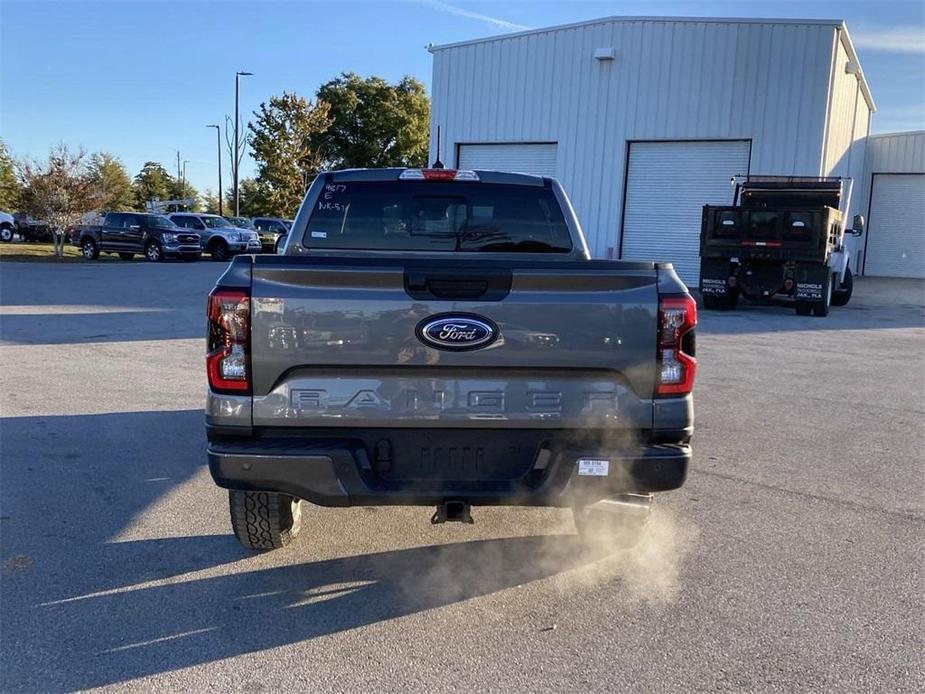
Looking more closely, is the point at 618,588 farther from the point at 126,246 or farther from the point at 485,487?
the point at 126,246

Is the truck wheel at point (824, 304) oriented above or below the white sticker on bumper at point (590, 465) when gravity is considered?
below

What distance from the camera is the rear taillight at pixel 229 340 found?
3162mm

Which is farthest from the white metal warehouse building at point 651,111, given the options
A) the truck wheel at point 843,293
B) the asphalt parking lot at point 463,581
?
the asphalt parking lot at point 463,581

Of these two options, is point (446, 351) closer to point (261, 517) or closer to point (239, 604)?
point (261, 517)

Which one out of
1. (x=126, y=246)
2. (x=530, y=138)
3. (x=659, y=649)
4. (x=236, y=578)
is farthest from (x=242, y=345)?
(x=126, y=246)

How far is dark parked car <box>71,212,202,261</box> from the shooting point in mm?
30891

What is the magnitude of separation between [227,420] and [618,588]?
2068mm

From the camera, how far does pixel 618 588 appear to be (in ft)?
12.6

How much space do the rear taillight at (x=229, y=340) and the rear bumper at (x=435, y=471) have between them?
0.26 m

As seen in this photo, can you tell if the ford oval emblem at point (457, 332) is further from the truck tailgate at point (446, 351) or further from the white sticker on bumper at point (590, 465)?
the white sticker on bumper at point (590, 465)

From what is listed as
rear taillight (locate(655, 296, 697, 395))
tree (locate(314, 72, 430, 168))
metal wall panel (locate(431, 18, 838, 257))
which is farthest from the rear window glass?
tree (locate(314, 72, 430, 168))

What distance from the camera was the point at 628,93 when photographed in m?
23.0

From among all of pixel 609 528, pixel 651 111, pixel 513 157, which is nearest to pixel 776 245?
pixel 651 111

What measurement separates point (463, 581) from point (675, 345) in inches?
63.4
